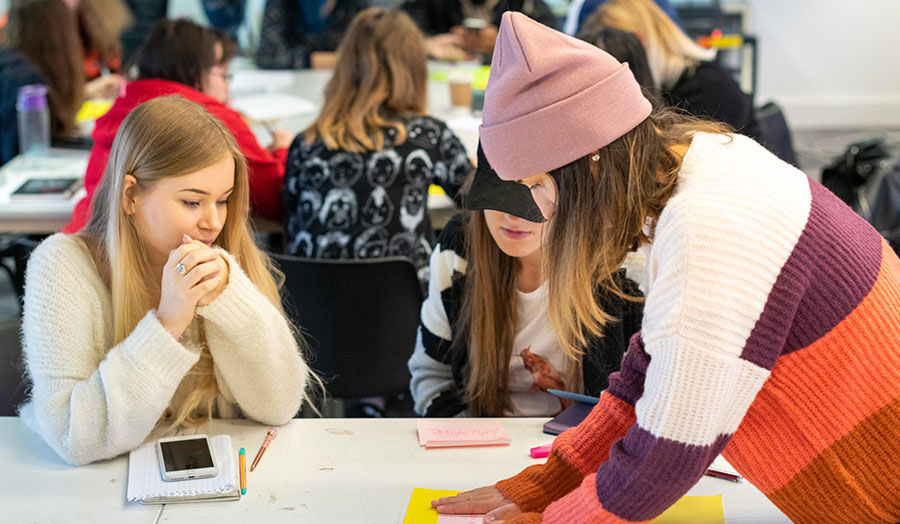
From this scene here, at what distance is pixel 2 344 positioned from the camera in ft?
5.88

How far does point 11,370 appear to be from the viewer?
181 cm

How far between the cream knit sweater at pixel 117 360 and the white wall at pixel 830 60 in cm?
534

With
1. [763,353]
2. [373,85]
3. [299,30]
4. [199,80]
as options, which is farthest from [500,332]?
[299,30]

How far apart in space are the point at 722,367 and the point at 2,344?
1.39 m

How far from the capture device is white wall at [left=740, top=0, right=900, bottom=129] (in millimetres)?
6098

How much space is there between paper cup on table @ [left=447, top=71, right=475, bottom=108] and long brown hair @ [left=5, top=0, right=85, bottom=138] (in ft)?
4.63

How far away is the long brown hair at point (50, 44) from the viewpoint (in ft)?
11.6

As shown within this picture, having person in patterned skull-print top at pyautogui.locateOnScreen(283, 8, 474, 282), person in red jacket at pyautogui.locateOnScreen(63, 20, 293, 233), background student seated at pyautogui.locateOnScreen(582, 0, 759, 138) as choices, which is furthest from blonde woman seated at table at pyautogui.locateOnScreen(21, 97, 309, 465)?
background student seated at pyautogui.locateOnScreen(582, 0, 759, 138)

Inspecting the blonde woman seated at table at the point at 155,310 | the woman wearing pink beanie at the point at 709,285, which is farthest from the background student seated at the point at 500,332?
the woman wearing pink beanie at the point at 709,285

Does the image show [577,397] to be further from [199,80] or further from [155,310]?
[199,80]

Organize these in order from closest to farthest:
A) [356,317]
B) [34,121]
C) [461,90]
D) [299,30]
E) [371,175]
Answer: [356,317], [371,175], [34,121], [461,90], [299,30]

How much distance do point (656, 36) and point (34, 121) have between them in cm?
215

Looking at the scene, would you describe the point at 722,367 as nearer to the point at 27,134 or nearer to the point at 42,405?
the point at 42,405

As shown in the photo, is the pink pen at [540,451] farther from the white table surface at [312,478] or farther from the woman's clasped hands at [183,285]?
the woman's clasped hands at [183,285]
